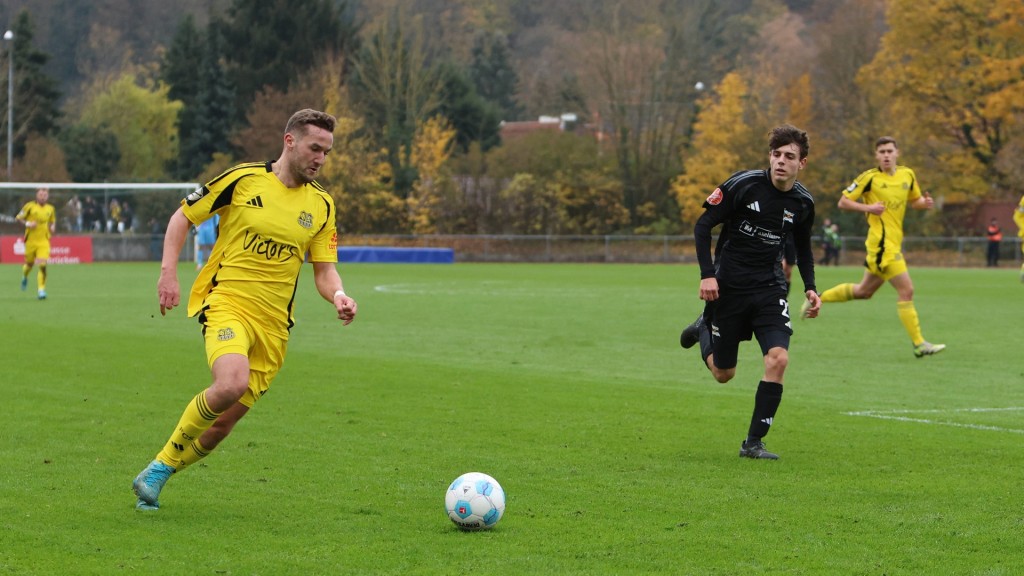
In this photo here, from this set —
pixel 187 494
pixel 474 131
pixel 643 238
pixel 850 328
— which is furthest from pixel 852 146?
pixel 187 494

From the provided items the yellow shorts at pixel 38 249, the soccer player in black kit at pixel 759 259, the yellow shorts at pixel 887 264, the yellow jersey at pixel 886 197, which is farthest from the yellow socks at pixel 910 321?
the yellow shorts at pixel 38 249

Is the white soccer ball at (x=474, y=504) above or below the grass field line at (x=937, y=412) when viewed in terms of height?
above

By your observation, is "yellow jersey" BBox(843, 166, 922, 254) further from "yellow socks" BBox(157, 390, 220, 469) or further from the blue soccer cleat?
the blue soccer cleat

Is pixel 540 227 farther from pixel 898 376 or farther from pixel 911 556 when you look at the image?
pixel 911 556

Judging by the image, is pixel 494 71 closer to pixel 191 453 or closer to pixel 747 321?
pixel 747 321

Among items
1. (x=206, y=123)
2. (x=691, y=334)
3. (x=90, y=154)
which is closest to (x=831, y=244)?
(x=206, y=123)

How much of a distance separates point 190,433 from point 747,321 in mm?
4008

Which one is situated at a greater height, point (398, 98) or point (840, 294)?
point (398, 98)

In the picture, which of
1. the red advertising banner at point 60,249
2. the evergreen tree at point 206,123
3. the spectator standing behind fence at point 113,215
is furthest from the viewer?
the evergreen tree at point 206,123

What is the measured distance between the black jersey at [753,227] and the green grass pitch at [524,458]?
1.18 meters

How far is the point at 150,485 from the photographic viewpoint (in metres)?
7.01

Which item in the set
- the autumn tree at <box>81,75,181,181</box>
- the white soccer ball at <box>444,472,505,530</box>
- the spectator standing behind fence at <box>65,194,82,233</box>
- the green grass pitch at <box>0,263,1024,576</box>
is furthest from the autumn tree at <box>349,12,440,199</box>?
the white soccer ball at <box>444,472,505,530</box>

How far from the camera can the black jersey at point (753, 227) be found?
363 inches

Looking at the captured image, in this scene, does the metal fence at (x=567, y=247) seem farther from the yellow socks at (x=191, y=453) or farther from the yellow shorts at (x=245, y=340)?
the yellow socks at (x=191, y=453)
